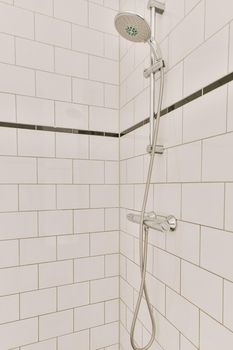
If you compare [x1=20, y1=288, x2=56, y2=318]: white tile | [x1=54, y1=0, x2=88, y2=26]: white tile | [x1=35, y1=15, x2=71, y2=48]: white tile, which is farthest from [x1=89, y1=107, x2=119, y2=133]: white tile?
[x1=20, y1=288, x2=56, y2=318]: white tile

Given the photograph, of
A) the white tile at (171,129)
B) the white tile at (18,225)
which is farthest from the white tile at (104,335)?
the white tile at (171,129)

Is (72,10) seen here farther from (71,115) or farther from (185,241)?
(185,241)

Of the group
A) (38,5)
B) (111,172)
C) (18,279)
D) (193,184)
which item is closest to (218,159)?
(193,184)

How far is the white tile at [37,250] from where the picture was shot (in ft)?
3.70

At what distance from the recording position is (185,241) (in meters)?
0.79

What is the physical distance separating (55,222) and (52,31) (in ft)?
3.31

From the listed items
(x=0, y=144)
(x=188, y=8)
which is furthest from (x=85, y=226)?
(x=188, y=8)

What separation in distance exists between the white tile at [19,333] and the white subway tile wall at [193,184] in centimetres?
55

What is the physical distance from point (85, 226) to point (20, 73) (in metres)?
0.87

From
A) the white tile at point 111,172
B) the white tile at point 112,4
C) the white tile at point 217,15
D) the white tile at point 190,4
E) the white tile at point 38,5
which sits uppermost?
the white tile at point 112,4

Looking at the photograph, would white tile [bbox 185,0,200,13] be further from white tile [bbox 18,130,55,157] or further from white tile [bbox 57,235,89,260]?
white tile [bbox 57,235,89,260]

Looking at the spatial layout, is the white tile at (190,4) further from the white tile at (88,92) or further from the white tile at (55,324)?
the white tile at (55,324)

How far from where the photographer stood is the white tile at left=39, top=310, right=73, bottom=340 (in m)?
1.17

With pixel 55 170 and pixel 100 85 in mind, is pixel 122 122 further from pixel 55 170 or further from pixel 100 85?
pixel 55 170
